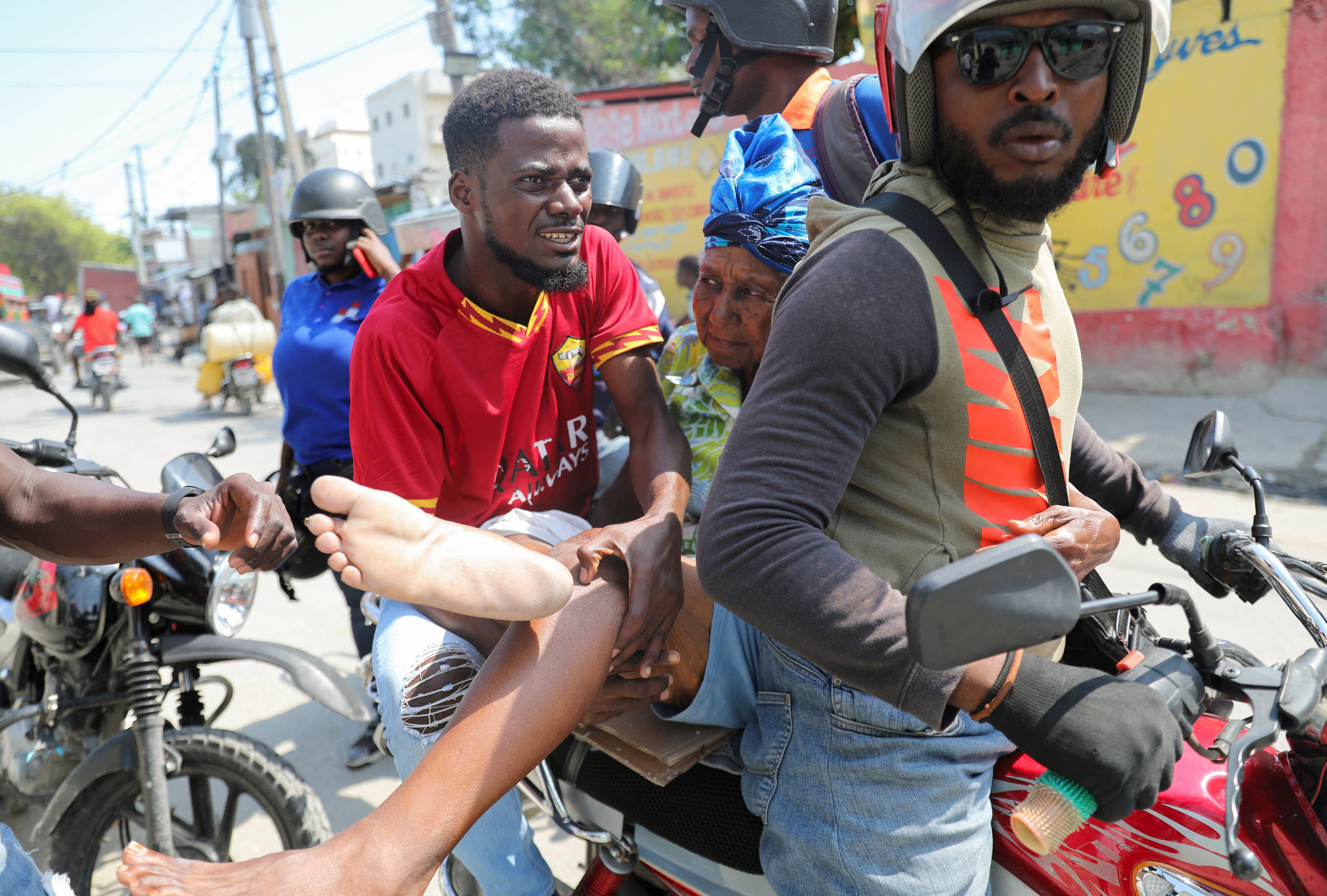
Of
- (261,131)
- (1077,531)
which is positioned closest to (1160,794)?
(1077,531)

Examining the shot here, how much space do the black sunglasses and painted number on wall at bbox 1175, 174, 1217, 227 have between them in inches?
294

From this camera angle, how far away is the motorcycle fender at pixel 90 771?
242 cm

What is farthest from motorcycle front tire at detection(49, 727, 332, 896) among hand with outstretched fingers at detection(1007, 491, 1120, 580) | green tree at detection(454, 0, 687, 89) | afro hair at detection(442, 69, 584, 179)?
green tree at detection(454, 0, 687, 89)

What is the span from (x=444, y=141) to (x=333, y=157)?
33828 mm

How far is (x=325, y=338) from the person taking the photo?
11.5 ft

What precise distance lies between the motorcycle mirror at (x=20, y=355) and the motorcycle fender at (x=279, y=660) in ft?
2.88

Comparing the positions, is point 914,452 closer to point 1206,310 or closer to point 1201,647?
point 1201,647

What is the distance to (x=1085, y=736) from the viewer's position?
3.68ft

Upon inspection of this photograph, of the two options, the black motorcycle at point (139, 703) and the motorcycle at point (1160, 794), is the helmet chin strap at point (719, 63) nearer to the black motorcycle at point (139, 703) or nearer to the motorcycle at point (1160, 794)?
the motorcycle at point (1160, 794)

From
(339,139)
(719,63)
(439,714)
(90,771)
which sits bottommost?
(90,771)

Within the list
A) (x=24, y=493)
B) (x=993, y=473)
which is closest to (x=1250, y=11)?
(x=993, y=473)

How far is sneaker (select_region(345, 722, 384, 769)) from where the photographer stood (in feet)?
12.0

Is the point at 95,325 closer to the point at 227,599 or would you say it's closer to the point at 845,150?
the point at 227,599

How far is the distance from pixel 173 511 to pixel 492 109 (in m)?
1.28
